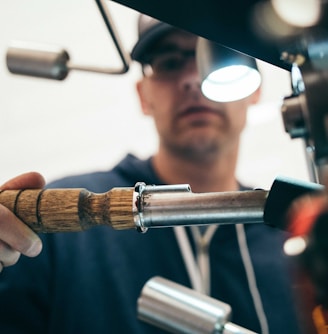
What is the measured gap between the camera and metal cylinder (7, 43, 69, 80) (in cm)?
43

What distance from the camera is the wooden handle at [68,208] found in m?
0.32

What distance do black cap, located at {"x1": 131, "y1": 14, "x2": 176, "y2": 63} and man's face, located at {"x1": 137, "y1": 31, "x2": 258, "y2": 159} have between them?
0.08 metres

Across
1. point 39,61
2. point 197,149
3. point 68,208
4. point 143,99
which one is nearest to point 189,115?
point 197,149

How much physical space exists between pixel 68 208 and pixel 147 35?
297mm

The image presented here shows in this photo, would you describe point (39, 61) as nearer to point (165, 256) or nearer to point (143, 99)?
point (165, 256)

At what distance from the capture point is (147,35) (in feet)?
1.85

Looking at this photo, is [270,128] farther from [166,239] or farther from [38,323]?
[38,323]

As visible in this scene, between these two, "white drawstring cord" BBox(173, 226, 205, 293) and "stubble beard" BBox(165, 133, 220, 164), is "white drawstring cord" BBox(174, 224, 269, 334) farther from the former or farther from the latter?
"stubble beard" BBox(165, 133, 220, 164)

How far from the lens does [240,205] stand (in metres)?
0.28

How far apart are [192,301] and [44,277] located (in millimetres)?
422

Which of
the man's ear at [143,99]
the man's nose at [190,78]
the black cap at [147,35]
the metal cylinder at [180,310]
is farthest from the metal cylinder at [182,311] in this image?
the man's ear at [143,99]

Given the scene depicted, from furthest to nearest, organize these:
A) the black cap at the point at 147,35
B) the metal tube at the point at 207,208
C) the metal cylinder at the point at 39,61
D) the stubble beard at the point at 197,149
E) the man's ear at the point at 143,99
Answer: the man's ear at the point at 143,99
the stubble beard at the point at 197,149
the black cap at the point at 147,35
the metal cylinder at the point at 39,61
the metal tube at the point at 207,208

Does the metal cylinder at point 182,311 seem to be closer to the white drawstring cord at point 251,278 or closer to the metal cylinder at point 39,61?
the metal cylinder at point 39,61

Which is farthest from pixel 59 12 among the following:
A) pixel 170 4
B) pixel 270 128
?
pixel 170 4
